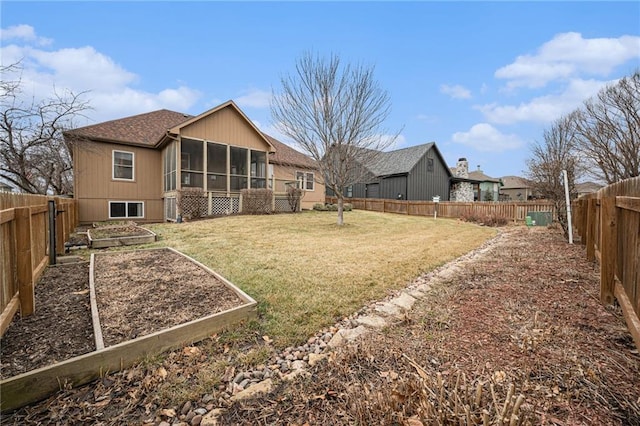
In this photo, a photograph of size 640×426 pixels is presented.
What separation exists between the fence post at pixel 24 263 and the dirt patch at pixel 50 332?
0.16 m

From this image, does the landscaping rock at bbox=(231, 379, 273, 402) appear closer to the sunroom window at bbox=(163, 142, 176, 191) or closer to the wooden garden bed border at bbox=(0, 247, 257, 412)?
the wooden garden bed border at bbox=(0, 247, 257, 412)

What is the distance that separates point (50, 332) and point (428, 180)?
2608 centimetres

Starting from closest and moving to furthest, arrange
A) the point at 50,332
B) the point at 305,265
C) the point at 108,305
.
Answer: the point at 50,332
the point at 108,305
the point at 305,265

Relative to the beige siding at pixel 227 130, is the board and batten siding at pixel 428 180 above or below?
below

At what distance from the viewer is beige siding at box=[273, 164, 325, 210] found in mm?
16812

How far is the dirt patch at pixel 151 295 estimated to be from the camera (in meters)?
2.84

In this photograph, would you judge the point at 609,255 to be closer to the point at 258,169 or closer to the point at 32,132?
the point at 258,169

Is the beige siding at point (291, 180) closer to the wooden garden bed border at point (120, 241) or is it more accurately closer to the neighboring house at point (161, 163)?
the neighboring house at point (161, 163)

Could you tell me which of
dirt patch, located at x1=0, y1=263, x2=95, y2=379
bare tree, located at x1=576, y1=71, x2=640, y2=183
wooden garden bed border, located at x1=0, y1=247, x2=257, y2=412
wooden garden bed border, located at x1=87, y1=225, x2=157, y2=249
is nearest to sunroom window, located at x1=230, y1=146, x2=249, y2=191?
wooden garden bed border, located at x1=87, y1=225, x2=157, y2=249

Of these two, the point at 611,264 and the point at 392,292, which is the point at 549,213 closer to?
the point at 611,264

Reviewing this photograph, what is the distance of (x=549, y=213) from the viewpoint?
1288cm

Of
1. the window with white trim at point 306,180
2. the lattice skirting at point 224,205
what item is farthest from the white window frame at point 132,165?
the window with white trim at point 306,180

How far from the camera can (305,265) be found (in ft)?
17.4

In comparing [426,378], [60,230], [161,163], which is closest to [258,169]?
[161,163]
